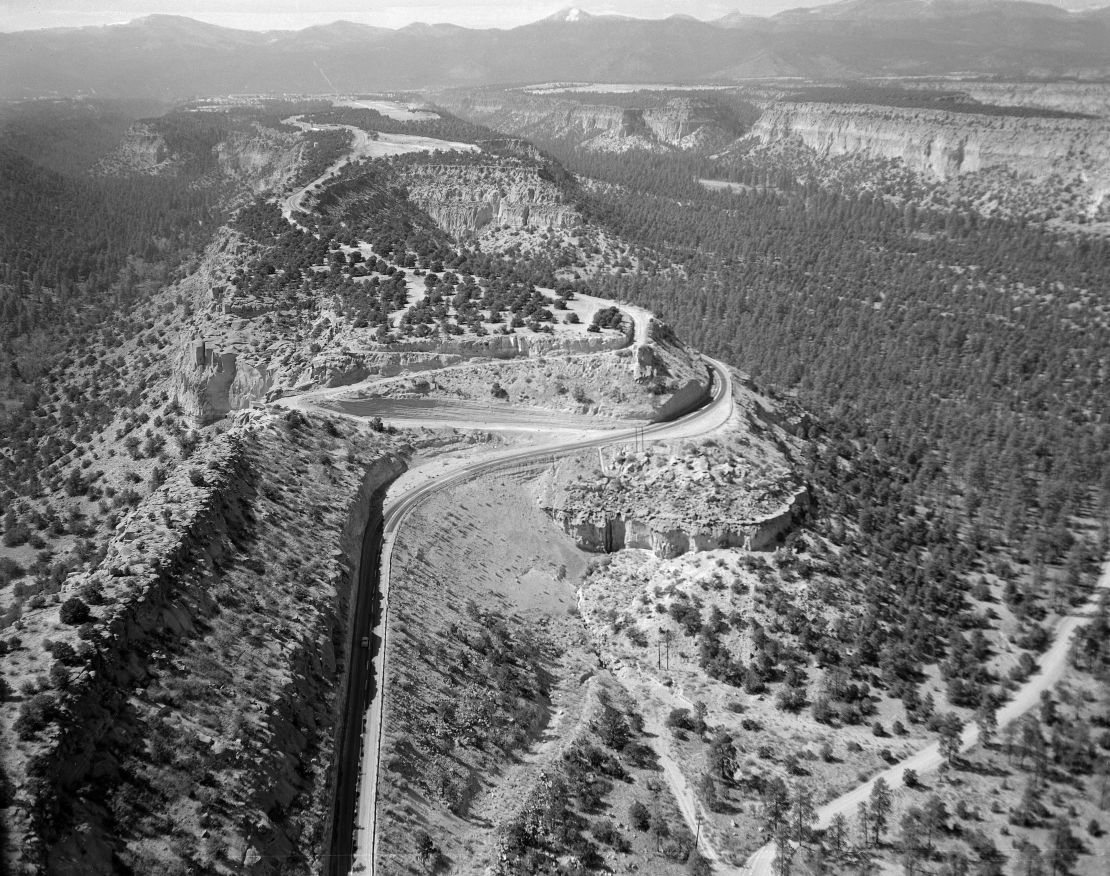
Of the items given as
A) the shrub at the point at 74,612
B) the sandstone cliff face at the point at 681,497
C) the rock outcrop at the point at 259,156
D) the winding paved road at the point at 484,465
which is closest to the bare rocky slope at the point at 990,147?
the winding paved road at the point at 484,465

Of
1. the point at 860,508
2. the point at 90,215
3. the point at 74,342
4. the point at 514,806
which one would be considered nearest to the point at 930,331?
the point at 860,508

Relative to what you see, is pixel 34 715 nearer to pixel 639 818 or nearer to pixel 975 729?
pixel 639 818

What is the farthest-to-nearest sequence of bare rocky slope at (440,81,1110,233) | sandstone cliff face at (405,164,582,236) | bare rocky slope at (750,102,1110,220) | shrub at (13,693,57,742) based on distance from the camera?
bare rocky slope at (750,102,1110,220) < bare rocky slope at (440,81,1110,233) < sandstone cliff face at (405,164,582,236) < shrub at (13,693,57,742)

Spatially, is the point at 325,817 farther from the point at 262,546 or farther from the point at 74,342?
the point at 74,342

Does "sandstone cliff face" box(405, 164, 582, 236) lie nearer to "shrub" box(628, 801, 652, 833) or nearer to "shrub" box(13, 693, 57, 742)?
"shrub" box(628, 801, 652, 833)

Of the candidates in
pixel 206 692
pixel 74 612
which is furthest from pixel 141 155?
pixel 206 692

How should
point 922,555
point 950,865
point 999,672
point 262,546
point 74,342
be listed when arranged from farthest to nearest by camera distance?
point 74,342 → point 922,555 → point 999,672 → point 262,546 → point 950,865

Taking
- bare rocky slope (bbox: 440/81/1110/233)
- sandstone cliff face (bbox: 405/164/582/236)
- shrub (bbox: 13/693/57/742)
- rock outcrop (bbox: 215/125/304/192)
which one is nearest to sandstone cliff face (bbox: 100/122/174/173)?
rock outcrop (bbox: 215/125/304/192)
